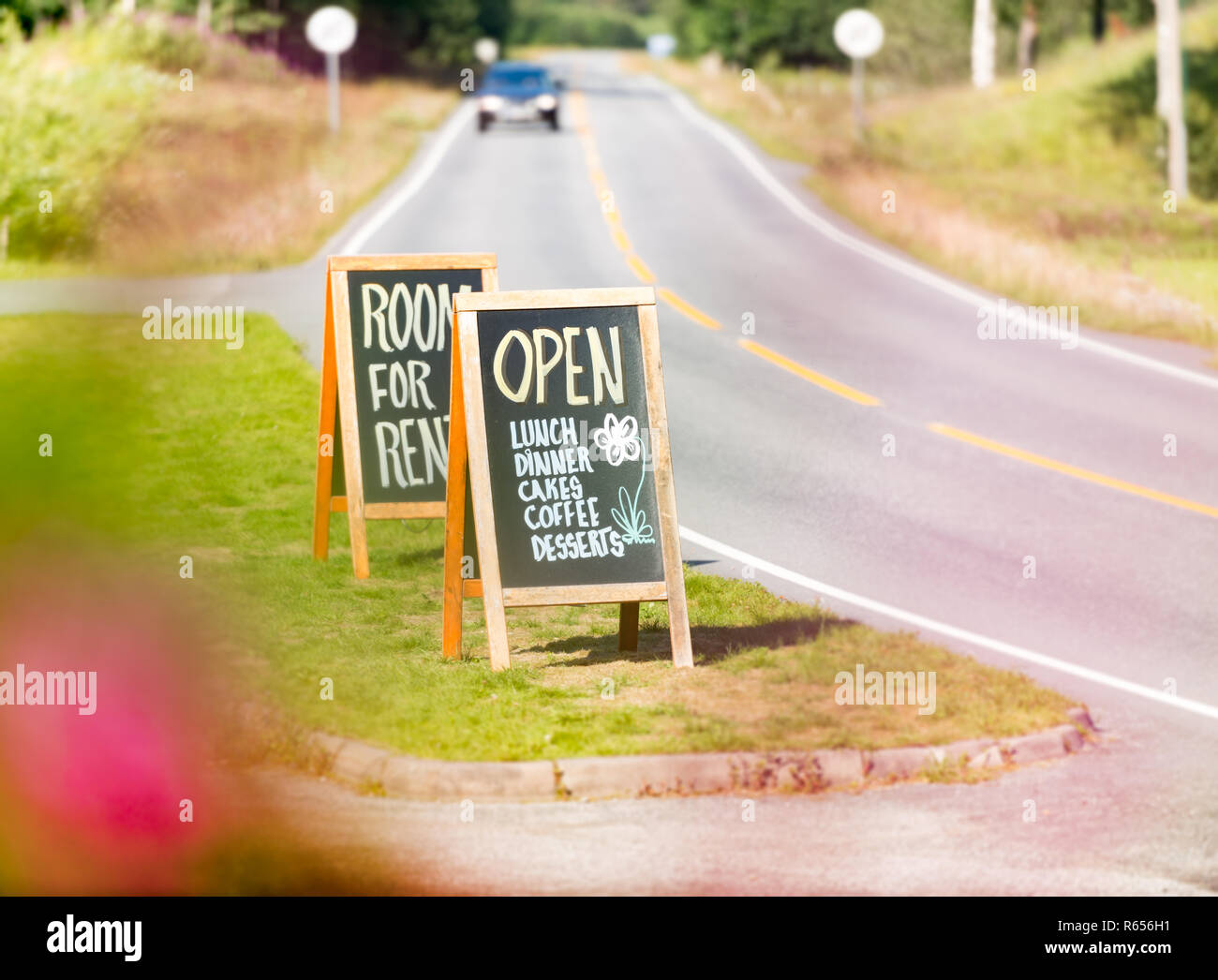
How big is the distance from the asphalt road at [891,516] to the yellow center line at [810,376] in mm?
156

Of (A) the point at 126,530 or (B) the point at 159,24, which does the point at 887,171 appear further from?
(A) the point at 126,530

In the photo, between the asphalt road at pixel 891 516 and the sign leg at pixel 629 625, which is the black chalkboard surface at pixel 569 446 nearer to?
the sign leg at pixel 629 625

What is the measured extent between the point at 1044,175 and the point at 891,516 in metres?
32.1

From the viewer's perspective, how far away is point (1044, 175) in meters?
42.6

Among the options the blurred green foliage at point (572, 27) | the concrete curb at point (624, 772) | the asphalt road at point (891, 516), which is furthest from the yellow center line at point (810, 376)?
the blurred green foliage at point (572, 27)

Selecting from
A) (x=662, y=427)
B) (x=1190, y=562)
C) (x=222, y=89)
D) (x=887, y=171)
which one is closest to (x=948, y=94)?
(x=887, y=171)

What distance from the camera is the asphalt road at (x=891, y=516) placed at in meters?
6.64

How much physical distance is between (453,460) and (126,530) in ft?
10.8

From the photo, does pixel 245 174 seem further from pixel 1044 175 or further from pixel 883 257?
pixel 1044 175

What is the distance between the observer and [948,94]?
54.2 m

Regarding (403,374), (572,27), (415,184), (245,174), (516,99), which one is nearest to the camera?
(403,374)

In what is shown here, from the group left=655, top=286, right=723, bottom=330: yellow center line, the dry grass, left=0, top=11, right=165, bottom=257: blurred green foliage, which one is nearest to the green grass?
the dry grass

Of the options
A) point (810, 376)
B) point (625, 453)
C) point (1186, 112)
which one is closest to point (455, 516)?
point (625, 453)
